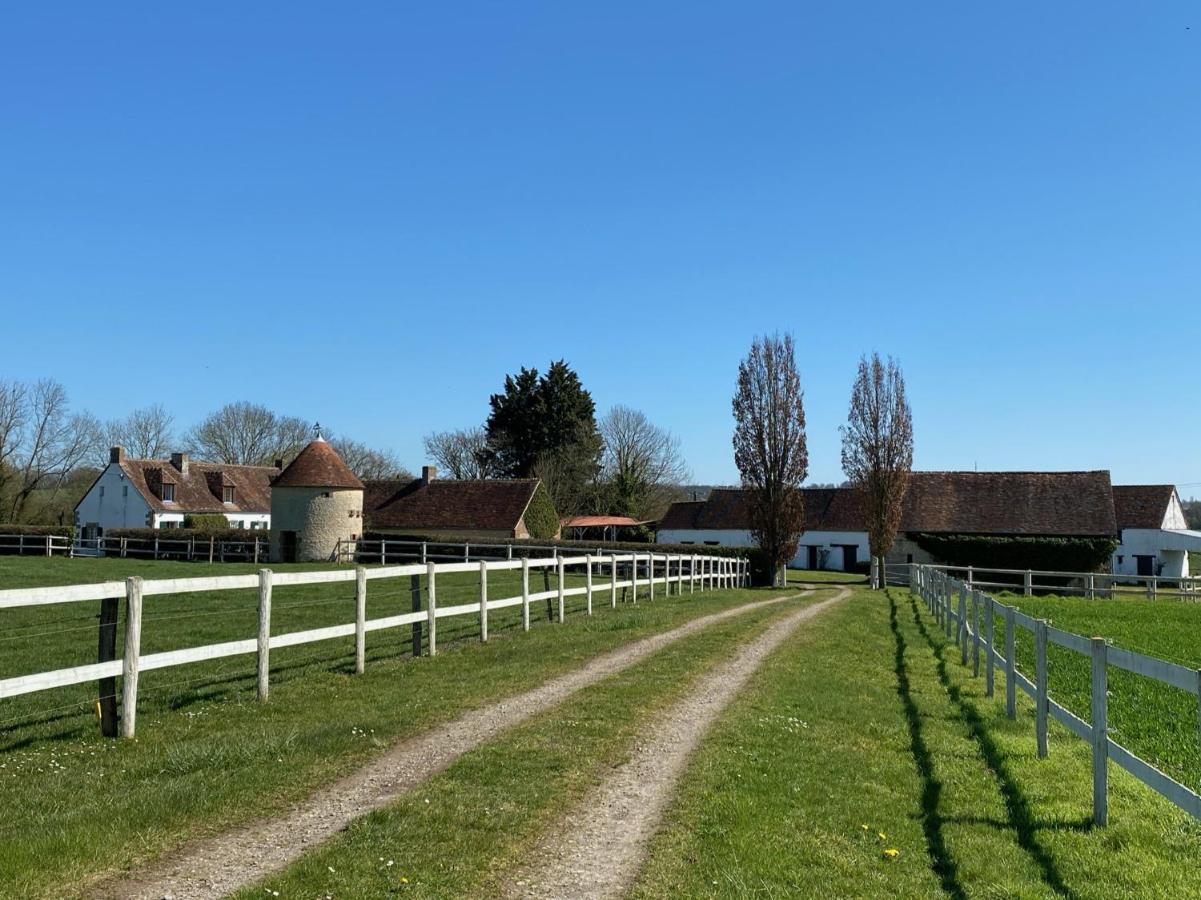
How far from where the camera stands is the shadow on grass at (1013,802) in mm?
5473

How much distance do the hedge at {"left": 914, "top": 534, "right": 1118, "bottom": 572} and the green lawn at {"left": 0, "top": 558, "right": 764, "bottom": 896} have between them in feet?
137

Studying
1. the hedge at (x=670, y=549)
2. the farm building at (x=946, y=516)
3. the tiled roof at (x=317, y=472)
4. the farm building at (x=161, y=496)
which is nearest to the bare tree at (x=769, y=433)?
the hedge at (x=670, y=549)

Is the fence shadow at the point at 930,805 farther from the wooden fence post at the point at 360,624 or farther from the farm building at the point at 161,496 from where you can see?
the farm building at the point at 161,496

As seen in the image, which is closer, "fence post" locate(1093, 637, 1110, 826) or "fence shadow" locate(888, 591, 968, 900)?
"fence shadow" locate(888, 591, 968, 900)

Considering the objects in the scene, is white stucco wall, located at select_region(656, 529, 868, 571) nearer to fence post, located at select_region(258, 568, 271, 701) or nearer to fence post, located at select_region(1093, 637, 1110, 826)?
fence post, located at select_region(258, 568, 271, 701)

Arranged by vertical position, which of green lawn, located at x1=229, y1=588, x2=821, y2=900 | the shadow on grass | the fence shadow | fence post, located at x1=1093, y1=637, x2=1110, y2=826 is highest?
fence post, located at x1=1093, y1=637, x2=1110, y2=826

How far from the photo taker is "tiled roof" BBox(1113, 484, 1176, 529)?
A: 201 ft

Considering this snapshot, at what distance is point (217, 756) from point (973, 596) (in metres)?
11.0

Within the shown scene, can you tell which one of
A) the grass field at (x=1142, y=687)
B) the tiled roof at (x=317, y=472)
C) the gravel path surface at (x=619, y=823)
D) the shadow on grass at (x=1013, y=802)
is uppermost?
the tiled roof at (x=317, y=472)

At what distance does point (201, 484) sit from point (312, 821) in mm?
66485

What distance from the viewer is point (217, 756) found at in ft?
23.3

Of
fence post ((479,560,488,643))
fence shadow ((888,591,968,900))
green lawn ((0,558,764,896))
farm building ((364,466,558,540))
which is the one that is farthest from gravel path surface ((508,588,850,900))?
farm building ((364,466,558,540))

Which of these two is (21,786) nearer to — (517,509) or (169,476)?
(517,509)

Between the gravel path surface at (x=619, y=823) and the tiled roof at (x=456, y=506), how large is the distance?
46.9 metres
